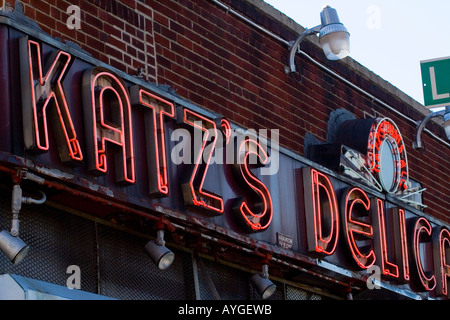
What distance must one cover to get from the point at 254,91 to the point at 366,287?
9.27ft

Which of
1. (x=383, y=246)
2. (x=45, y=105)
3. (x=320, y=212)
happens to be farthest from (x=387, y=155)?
(x=45, y=105)

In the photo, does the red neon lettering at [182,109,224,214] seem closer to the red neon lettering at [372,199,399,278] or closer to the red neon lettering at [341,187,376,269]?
the red neon lettering at [341,187,376,269]

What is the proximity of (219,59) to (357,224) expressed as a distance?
2.65 metres

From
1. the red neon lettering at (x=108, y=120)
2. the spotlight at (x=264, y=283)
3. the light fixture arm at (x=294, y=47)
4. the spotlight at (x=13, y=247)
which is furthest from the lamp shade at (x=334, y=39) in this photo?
the spotlight at (x=13, y=247)

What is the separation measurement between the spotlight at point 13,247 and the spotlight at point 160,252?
5.68ft

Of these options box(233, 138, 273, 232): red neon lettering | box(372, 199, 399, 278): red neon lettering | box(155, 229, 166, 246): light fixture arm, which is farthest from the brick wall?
box(155, 229, 166, 246): light fixture arm

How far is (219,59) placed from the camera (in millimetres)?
13352

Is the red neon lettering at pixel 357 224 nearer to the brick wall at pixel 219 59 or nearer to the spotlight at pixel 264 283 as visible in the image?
the brick wall at pixel 219 59

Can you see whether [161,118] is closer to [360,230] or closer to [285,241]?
[285,241]

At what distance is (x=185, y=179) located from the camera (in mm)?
10867

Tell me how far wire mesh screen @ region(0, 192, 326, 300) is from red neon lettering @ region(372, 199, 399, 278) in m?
2.45

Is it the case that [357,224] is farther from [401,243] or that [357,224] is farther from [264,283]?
[264,283]

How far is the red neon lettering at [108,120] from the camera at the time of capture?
977 centimetres

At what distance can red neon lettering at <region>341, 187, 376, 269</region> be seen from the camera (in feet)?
43.5
